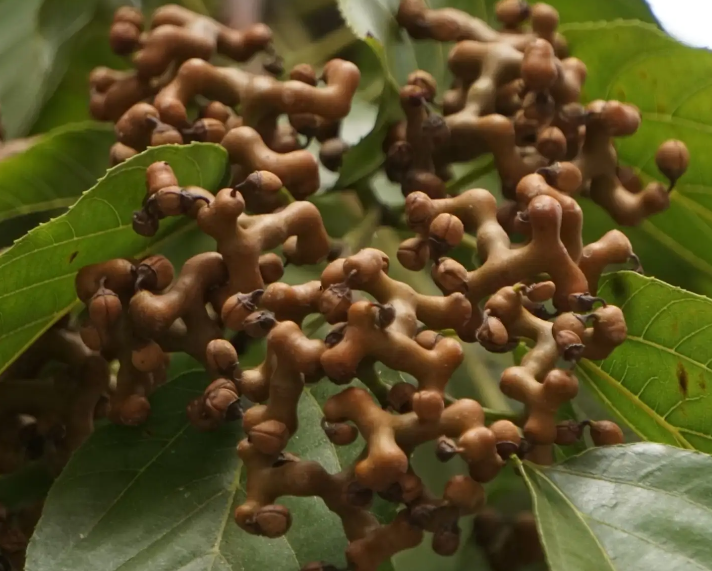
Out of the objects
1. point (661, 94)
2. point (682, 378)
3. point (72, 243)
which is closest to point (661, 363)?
point (682, 378)

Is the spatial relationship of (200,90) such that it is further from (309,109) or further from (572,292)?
(572,292)

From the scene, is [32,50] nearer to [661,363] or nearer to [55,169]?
[55,169]

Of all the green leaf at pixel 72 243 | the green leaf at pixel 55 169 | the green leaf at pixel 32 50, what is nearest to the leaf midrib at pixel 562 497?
the green leaf at pixel 72 243

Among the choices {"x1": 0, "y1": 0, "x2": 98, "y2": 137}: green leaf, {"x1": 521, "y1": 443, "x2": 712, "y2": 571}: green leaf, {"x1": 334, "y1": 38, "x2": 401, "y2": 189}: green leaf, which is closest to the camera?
{"x1": 521, "y1": 443, "x2": 712, "y2": 571}: green leaf

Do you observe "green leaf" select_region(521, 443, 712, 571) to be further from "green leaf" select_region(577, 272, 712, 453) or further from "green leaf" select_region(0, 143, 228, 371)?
"green leaf" select_region(0, 143, 228, 371)

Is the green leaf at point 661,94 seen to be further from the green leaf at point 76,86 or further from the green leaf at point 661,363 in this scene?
the green leaf at point 76,86

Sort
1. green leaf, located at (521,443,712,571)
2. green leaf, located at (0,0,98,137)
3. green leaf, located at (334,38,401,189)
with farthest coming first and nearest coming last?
green leaf, located at (0,0,98,137), green leaf, located at (334,38,401,189), green leaf, located at (521,443,712,571)

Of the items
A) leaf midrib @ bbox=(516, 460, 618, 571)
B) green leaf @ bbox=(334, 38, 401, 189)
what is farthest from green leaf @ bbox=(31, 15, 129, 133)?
leaf midrib @ bbox=(516, 460, 618, 571)
